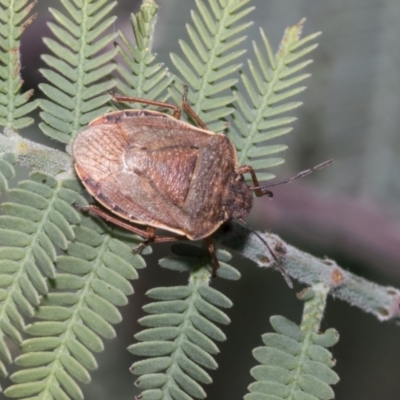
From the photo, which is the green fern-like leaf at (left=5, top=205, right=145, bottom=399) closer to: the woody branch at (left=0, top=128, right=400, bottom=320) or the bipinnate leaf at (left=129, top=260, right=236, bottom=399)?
the bipinnate leaf at (left=129, top=260, right=236, bottom=399)

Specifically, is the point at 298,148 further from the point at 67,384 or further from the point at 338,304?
the point at 67,384

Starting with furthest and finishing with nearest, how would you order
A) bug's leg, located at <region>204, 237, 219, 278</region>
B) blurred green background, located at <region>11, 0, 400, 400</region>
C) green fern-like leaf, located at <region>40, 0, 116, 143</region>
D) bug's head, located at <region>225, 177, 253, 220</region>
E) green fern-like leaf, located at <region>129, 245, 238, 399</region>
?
blurred green background, located at <region>11, 0, 400, 400</region>
bug's head, located at <region>225, 177, 253, 220</region>
bug's leg, located at <region>204, 237, 219, 278</region>
green fern-like leaf, located at <region>40, 0, 116, 143</region>
green fern-like leaf, located at <region>129, 245, 238, 399</region>

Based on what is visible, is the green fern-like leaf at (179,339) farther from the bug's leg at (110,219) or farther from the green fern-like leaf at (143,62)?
the green fern-like leaf at (143,62)

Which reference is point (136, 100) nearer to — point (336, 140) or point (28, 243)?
point (28, 243)

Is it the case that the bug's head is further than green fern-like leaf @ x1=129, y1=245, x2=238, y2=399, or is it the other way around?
the bug's head

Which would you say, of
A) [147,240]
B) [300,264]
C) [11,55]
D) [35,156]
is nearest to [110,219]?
[147,240]

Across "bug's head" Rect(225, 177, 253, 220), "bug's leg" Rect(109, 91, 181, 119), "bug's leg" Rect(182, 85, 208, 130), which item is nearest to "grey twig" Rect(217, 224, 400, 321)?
"bug's head" Rect(225, 177, 253, 220)

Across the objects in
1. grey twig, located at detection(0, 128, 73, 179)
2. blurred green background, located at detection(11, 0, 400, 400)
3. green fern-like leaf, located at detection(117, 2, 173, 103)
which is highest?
green fern-like leaf, located at detection(117, 2, 173, 103)
